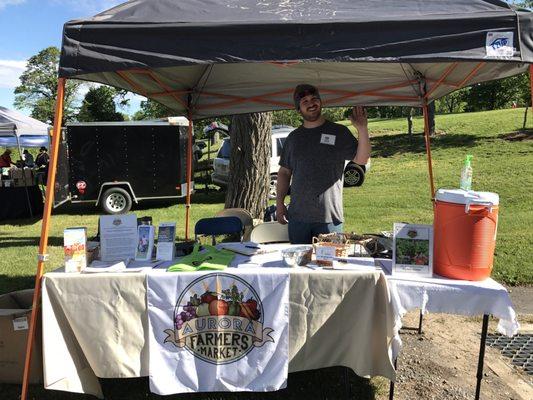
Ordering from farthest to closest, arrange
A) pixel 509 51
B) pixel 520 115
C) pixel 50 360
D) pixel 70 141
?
1. pixel 520 115
2. pixel 70 141
3. pixel 50 360
4. pixel 509 51

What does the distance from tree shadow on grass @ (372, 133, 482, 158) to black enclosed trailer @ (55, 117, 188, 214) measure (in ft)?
28.5

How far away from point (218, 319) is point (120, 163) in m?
8.00

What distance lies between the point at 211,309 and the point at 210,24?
158 cm

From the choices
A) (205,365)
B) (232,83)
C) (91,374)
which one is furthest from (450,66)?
(91,374)

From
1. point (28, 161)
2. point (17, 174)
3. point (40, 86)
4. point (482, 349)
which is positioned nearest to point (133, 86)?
point (482, 349)

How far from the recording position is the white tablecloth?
90.9 inches

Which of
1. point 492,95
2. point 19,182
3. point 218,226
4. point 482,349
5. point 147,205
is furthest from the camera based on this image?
point 492,95

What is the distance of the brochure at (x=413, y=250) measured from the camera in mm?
2471

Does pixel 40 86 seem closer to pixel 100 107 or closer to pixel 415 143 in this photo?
pixel 100 107

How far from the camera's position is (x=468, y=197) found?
7.49ft

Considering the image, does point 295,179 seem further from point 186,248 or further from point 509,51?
point 509,51

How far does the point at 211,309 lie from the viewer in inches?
96.7

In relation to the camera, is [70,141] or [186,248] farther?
[70,141]

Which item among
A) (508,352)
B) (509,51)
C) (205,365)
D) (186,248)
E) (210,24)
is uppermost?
(210,24)
